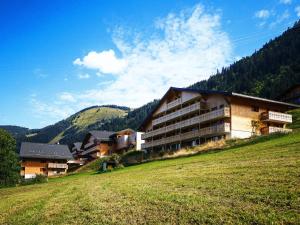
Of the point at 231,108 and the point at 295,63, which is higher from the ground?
the point at 295,63

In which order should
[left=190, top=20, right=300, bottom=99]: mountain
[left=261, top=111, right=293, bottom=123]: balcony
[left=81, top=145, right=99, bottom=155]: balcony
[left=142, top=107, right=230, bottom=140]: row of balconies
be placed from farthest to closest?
[left=190, top=20, right=300, bottom=99]: mountain < [left=81, top=145, right=99, bottom=155]: balcony < [left=261, top=111, right=293, bottom=123]: balcony < [left=142, top=107, right=230, bottom=140]: row of balconies

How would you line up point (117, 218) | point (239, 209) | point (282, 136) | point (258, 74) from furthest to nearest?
1. point (258, 74)
2. point (282, 136)
3. point (117, 218)
4. point (239, 209)

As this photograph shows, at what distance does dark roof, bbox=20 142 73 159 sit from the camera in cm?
10275

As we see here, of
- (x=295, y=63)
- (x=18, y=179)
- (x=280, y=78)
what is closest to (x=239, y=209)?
(x=18, y=179)

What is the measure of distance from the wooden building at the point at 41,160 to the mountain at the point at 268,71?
220 ft

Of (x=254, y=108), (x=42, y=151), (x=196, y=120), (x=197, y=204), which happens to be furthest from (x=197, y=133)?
(x=42, y=151)

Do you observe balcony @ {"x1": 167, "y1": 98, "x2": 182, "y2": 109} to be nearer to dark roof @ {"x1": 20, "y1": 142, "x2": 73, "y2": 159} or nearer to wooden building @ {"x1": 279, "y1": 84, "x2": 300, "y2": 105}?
wooden building @ {"x1": 279, "y1": 84, "x2": 300, "y2": 105}

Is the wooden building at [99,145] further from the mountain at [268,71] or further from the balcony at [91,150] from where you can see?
the mountain at [268,71]

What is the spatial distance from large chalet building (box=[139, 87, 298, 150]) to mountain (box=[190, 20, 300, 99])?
52070mm

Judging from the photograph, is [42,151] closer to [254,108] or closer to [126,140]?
[126,140]

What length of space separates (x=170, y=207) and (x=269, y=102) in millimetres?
51122

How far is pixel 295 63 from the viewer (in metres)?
140

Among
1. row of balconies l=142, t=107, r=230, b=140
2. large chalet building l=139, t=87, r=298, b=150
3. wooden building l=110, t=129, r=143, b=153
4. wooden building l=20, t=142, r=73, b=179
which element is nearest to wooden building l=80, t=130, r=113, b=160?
wooden building l=110, t=129, r=143, b=153

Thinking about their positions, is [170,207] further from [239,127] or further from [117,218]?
[239,127]
